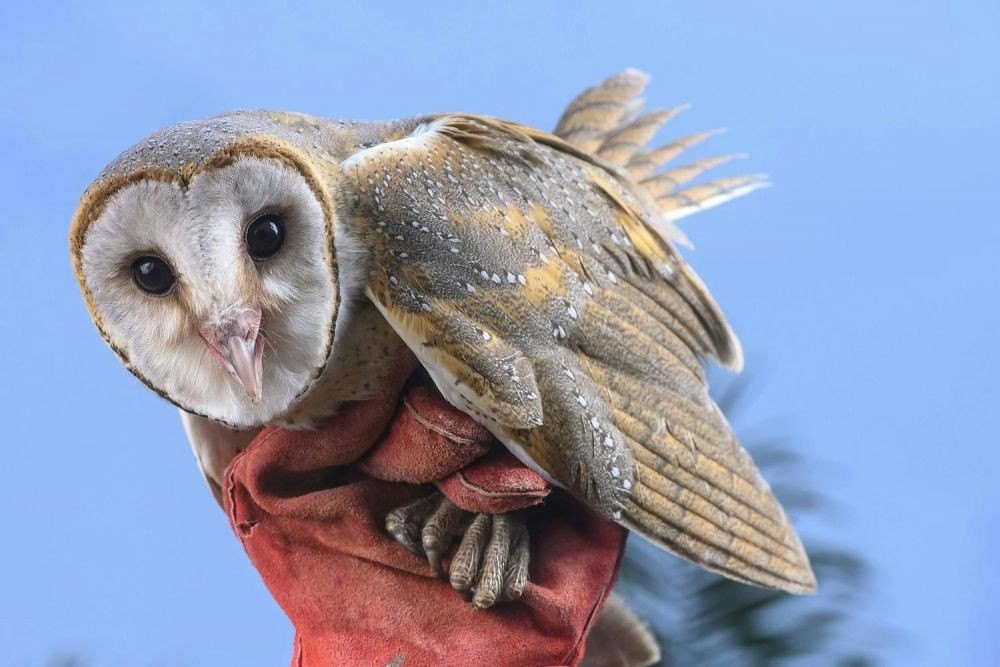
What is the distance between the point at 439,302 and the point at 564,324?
0.62 feet

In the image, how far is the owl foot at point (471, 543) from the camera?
1315 millimetres

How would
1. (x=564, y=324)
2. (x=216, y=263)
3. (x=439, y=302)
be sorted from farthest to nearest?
(x=564, y=324) → (x=439, y=302) → (x=216, y=263)

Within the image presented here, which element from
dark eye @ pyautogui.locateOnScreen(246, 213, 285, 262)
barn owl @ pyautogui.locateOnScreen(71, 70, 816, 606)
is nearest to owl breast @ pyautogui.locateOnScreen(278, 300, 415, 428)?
barn owl @ pyautogui.locateOnScreen(71, 70, 816, 606)

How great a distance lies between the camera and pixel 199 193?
3.48 feet

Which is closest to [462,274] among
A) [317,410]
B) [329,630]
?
[317,410]

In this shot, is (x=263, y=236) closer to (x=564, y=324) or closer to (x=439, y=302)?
(x=439, y=302)

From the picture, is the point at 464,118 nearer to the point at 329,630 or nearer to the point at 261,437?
the point at 261,437

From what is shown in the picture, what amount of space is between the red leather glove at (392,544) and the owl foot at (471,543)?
0.08 ft

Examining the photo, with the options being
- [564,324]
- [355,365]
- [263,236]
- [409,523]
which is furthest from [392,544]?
[263,236]

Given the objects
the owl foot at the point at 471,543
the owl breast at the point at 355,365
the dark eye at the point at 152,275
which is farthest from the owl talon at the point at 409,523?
the dark eye at the point at 152,275

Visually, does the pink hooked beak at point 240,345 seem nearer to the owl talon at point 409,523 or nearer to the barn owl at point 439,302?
the barn owl at point 439,302

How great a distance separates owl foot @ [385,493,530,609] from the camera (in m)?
1.32

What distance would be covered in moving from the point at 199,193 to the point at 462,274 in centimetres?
33

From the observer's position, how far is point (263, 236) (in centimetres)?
112
